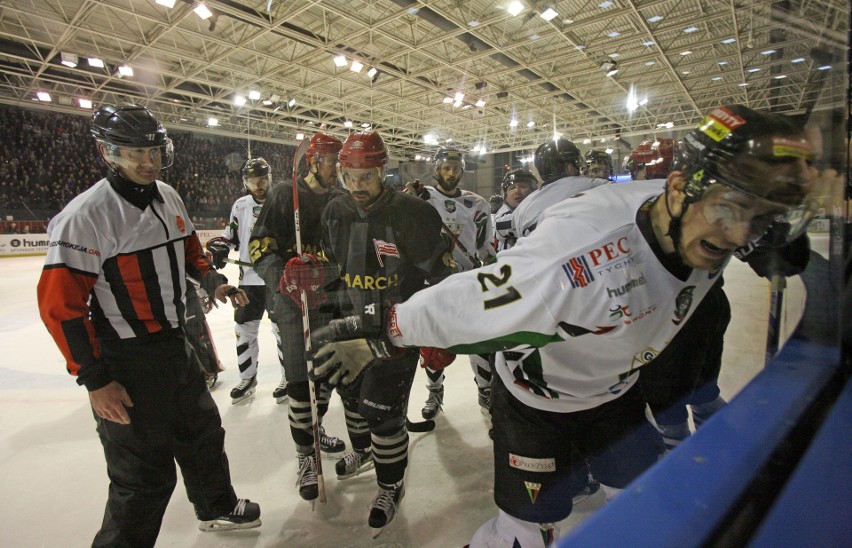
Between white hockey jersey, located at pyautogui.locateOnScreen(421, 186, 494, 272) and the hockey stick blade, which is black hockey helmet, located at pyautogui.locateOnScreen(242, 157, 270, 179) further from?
the hockey stick blade

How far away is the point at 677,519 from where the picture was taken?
0.39m

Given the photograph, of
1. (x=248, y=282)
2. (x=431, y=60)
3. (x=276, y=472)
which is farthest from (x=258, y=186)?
(x=431, y=60)

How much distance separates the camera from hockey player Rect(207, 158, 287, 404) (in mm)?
3219

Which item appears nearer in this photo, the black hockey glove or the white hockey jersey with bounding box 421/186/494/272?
the black hockey glove

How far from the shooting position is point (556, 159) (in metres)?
2.56

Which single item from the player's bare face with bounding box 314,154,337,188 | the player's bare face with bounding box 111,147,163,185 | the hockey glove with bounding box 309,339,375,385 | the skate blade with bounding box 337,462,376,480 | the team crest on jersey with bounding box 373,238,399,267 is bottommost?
the skate blade with bounding box 337,462,376,480

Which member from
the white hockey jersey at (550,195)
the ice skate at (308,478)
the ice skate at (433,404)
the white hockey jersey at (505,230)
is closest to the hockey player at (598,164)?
the white hockey jersey at (505,230)

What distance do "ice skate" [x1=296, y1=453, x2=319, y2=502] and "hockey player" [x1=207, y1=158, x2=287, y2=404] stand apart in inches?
42.4

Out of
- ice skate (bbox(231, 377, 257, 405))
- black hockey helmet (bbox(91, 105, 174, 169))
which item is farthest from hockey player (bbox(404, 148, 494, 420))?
black hockey helmet (bbox(91, 105, 174, 169))

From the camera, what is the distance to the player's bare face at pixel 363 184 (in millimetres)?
1795

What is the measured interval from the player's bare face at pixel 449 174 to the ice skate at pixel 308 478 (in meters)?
2.14

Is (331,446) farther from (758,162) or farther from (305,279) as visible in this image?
(758,162)

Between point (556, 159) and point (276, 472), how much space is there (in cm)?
241

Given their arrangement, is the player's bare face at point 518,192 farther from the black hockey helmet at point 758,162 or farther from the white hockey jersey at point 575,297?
the black hockey helmet at point 758,162
